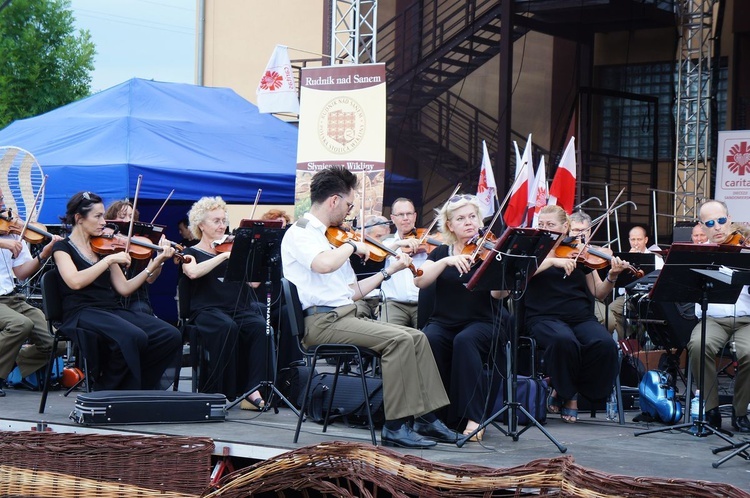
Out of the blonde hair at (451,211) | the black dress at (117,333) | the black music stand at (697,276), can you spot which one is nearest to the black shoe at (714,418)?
the black music stand at (697,276)

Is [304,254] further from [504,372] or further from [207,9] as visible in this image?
[207,9]

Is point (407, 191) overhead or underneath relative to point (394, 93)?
underneath

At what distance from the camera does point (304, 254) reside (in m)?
5.61

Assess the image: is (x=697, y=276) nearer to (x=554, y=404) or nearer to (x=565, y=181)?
(x=554, y=404)

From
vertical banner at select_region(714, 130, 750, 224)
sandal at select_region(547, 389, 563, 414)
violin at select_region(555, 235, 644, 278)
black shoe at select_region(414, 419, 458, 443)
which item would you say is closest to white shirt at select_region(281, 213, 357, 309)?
black shoe at select_region(414, 419, 458, 443)

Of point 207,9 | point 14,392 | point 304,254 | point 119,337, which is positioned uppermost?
point 207,9

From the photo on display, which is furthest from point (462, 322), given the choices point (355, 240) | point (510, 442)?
point (355, 240)

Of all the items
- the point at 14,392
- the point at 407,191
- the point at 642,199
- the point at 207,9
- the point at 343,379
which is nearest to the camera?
the point at 343,379

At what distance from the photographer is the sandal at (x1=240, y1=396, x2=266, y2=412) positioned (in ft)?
22.3

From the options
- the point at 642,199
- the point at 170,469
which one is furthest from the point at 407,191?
the point at 170,469

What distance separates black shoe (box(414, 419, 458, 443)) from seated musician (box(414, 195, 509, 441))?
0.64ft

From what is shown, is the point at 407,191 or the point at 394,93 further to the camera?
the point at 394,93

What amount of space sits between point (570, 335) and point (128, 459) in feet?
10.3

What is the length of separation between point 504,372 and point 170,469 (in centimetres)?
234
